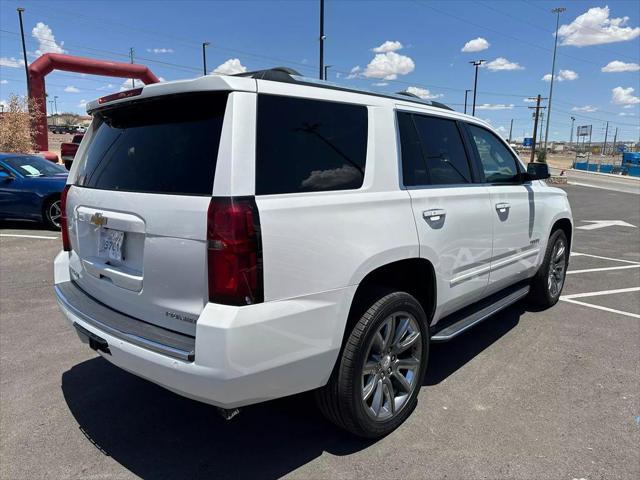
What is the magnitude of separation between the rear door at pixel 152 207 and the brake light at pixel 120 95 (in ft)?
0.17

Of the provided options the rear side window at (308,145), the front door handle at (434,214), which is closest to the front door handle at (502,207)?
the front door handle at (434,214)

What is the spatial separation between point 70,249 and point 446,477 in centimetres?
271

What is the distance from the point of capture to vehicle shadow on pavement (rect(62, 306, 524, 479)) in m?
2.60

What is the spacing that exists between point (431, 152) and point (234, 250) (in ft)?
5.97

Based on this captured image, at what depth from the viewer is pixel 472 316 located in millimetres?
3637

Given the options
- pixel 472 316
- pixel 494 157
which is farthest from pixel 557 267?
pixel 472 316

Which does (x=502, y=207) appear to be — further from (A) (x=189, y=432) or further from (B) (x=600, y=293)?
(B) (x=600, y=293)

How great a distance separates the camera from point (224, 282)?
2.09m

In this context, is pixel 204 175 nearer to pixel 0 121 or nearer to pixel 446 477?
pixel 446 477

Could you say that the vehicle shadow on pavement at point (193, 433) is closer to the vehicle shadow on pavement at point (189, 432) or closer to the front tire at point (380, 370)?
the vehicle shadow on pavement at point (189, 432)

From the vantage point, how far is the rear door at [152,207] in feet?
7.22

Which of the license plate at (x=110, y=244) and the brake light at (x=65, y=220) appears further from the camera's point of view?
the brake light at (x=65, y=220)

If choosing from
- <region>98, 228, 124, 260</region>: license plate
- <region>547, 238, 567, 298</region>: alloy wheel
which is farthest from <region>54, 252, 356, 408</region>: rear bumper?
<region>547, 238, 567, 298</region>: alloy wheel

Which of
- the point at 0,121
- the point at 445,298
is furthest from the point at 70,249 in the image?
the point at 0,121
